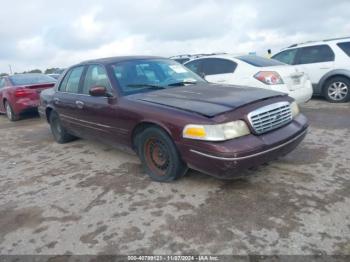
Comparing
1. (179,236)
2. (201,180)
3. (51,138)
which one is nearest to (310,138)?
(201,180)

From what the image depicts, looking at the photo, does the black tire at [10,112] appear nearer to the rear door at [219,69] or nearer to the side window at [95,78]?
the side window at [95,78]

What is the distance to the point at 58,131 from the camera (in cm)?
627

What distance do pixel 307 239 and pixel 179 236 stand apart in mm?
1050

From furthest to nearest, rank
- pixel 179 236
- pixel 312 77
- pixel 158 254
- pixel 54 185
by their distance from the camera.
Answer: pixel 312 77 < pixel 54 185 < pixel 179 236 < pixel 158 254

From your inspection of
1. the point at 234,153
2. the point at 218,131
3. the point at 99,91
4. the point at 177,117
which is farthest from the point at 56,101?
the point at 234,153

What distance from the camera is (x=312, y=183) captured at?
3547 millimetres

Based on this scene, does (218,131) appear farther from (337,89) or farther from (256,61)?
(337,89)

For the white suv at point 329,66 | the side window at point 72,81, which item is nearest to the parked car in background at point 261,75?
the white suv at point 329,66

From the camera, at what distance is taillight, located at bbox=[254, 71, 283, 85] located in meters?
6.46

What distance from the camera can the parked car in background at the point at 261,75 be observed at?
21.3 ft

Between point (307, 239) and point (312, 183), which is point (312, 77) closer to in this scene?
point (312, 183)

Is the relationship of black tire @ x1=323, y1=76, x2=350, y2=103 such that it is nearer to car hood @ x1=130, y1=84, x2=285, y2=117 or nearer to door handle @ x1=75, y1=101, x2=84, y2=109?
car hood @ x1=130, y1=84, x2=285, y2=117

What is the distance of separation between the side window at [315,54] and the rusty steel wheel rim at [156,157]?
6.33 metres

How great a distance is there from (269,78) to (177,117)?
3755 millimetres
